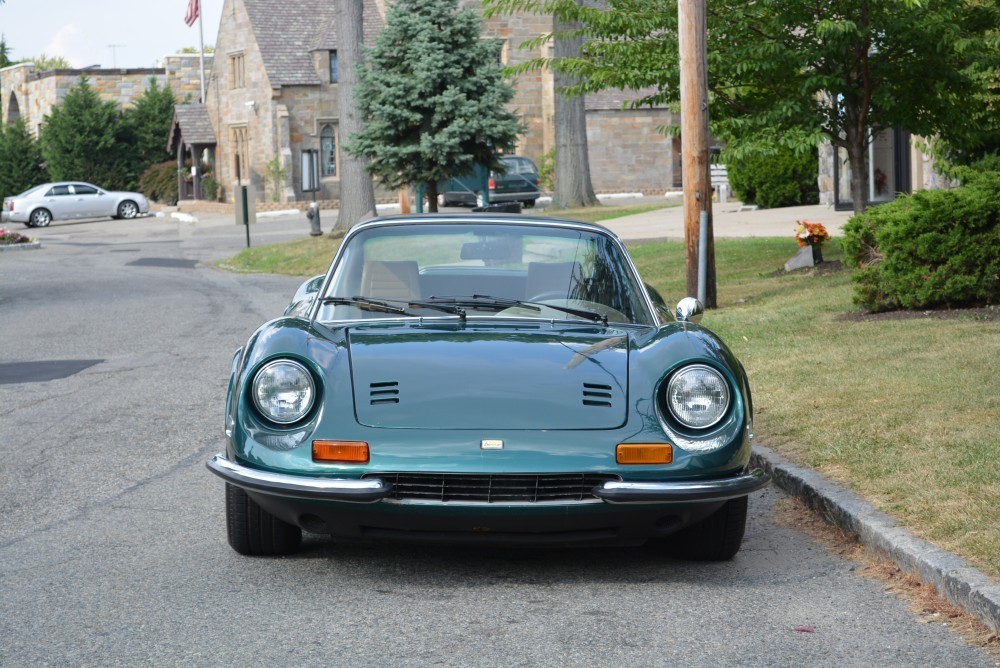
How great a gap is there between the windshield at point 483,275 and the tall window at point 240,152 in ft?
165

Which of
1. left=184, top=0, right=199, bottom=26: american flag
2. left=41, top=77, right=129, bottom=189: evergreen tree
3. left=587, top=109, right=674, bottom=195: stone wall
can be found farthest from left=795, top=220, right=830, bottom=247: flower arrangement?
left=184, top=0, right=199, bottom=26: american flag

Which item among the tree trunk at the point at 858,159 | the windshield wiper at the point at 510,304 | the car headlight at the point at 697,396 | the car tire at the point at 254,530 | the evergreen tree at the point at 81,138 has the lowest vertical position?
the car tire at the point at 254,530

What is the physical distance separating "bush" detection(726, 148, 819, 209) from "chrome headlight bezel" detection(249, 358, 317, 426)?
2557cm

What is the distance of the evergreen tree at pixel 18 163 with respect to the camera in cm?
5809

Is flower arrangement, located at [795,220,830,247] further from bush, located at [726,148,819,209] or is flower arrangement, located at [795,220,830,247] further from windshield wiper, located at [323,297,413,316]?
bush, located at [726,148,819,209]

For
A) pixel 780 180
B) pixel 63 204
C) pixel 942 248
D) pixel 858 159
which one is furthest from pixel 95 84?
pixel 942 248

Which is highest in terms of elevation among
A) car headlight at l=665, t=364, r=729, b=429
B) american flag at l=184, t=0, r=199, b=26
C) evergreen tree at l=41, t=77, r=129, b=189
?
american flag at l=184, t=0, r=199, b=26

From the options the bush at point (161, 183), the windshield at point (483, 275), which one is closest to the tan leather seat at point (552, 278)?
the windshield at point (483, 275)

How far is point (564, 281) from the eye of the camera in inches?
247

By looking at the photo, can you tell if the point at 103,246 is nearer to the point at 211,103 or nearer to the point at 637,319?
the point at 211,103

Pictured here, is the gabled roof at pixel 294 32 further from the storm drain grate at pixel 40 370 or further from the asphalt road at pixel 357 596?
the asphalt road at pixel 357 596

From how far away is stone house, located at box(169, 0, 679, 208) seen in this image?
173 feet

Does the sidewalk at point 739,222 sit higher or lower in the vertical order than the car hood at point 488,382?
higher

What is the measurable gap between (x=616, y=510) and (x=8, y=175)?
5789 centimetres
